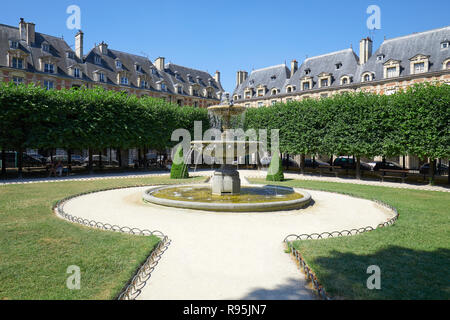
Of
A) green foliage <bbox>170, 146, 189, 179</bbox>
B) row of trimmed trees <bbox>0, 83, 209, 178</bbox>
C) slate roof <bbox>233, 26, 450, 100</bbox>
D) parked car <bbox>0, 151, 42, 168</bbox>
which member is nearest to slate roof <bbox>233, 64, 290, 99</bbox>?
slate roof <bbox>233, 26, 450, 100</bbox>

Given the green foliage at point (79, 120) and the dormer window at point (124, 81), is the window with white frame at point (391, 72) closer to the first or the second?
the green foliage at point (79, 120)

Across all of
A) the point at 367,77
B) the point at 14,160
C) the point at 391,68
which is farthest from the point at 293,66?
the point at 14,160

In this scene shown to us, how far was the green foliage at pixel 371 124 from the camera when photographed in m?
17.8

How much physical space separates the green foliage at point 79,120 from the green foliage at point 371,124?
39.1ft

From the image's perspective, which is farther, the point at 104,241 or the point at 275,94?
the point at 275,94

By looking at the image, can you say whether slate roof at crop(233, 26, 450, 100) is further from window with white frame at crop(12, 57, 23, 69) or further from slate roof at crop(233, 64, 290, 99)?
window with white frame at crop(12, 57, 23, 69)

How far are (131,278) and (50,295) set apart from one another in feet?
3.51

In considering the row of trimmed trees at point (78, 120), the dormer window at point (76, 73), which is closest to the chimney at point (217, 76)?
the dormer window at point (76, 73)

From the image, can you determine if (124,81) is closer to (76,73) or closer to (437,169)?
(76,73)

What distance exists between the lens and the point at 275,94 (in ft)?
150

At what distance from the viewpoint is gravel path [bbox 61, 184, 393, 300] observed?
4246 millimetres
